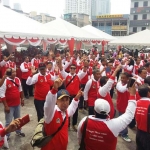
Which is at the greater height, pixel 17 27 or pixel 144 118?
pixel 17 27

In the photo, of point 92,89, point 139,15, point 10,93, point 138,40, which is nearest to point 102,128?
point 92,89

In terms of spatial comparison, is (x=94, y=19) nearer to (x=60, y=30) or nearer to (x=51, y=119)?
(x=60, y=30)

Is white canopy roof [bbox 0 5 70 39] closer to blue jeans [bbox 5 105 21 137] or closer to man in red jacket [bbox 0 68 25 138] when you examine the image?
man in red jacket [bbox 0 68 25 138]

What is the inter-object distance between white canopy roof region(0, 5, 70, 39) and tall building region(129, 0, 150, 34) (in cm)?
4599

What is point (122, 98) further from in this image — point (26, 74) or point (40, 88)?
point (26, 74)

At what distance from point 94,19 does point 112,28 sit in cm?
658

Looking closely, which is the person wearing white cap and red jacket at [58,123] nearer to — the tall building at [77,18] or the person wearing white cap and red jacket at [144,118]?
the person wearing white cap and red jacket at [144,118]

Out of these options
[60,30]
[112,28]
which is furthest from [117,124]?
[112,28]

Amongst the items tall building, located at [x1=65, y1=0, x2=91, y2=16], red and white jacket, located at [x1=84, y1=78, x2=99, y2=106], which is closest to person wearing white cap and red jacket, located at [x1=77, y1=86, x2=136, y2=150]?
red and white jacket, located at [x1=84, y1=78, x2=99, y2=106]

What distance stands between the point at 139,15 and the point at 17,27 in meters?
49.7

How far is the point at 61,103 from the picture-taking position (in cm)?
269

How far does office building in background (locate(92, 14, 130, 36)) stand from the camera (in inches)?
2090

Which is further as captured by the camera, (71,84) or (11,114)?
(71,84)

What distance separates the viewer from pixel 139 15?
2067 inches
